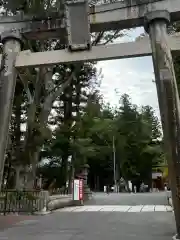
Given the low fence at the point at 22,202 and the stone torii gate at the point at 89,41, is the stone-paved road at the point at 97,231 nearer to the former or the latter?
the stone torii gate at the point at 89,41

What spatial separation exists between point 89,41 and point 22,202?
29.8 feet

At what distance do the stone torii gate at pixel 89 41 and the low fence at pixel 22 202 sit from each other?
23.3 feet

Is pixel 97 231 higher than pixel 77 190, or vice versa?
pixel 77 190

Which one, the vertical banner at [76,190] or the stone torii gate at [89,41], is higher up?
the stone torii gate at [89,41]

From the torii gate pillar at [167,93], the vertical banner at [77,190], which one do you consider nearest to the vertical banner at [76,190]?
the vertical banner at [77,190]

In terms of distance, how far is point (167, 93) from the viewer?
7094 millimetres

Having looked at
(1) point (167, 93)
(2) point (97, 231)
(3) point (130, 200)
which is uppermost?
(1) point (167, 93)

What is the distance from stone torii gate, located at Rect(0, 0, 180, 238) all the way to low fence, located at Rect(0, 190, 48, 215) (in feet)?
23.3

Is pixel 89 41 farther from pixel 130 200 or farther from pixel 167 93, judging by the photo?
pixel 130 200

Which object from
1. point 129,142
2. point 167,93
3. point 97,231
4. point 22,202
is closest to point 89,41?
point 167,93

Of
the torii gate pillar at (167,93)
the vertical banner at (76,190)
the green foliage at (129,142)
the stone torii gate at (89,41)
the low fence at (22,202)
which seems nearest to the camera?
the torii gate pillar at (167,93)

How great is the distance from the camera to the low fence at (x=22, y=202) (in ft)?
46.8

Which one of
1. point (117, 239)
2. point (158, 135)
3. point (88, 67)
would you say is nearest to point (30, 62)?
point (117, 239)

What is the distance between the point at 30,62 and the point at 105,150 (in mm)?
36322
